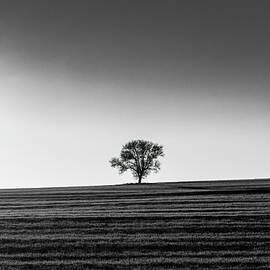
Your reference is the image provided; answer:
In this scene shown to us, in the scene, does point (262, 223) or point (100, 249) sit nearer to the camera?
point (100, 249)

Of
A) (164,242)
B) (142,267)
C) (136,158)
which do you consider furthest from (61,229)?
(136,158)

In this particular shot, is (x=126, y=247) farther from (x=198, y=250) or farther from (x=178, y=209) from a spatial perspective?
(x=178, y=209)

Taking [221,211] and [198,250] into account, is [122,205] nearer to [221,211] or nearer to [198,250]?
[221,211]

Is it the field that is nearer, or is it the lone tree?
the field

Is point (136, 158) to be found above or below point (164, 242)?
above

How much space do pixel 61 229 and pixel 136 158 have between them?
9317 cm

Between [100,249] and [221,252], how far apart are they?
484 cm

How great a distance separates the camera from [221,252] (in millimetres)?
22562

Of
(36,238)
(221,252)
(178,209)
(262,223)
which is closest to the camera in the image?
(221,252)

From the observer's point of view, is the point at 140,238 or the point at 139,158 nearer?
the point at 140,238

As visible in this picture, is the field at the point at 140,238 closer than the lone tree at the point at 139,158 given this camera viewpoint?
Yes

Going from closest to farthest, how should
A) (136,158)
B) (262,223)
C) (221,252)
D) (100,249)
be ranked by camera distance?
(221,252) → (100,249) → (262,223) → (136,158)

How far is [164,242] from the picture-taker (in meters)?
25.6

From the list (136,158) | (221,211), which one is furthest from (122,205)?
(136,158)
